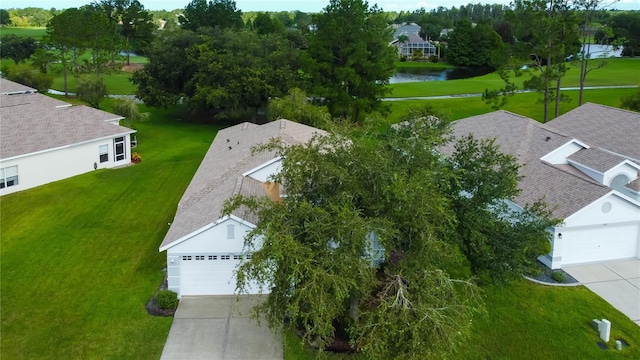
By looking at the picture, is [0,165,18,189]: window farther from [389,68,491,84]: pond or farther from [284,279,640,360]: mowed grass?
[389,68,491,84]: pond

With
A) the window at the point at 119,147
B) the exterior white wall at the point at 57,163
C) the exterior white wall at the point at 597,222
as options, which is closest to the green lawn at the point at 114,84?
the window at the point at 119,147

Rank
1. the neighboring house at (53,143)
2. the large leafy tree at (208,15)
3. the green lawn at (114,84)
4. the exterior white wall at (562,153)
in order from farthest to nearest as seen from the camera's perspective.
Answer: the large leafy tree at (208,15), the green lawn at (114,84), the neighboring house at (53,143), the exterior white wall at (562,153)

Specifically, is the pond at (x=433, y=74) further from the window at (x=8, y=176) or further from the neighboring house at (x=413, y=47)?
the window at (x=8, y=176)

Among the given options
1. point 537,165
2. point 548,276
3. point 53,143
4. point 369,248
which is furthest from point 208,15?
point 369,248

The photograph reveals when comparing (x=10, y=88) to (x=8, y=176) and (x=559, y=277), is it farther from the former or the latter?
(x=559, y=277)

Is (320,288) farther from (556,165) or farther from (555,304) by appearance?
(556,165)
